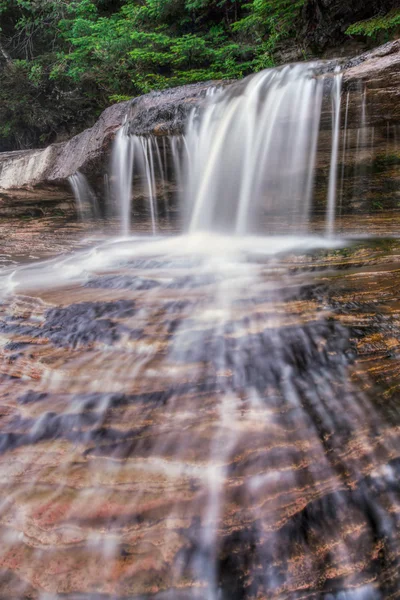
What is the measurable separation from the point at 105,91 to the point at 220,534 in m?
11.2

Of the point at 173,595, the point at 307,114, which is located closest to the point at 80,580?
the point at 173,595

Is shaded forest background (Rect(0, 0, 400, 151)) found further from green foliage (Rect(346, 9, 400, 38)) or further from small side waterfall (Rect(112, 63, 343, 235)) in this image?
small side waterfall (Rect(112, 63, 343, 235))

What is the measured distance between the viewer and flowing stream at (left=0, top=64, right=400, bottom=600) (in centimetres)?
110

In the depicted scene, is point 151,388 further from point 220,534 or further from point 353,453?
point 353,453

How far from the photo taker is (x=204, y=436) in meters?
1.53

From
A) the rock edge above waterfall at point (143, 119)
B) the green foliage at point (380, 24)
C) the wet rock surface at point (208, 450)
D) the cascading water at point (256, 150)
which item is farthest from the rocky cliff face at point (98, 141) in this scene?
the wet rock surface at point (208, 450)

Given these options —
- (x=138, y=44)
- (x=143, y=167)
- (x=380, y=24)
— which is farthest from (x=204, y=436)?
(x=138, y=44)

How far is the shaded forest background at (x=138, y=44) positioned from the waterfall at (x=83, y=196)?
281 cm

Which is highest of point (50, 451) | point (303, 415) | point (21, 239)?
point (21, 239)

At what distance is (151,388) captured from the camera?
1857 mm

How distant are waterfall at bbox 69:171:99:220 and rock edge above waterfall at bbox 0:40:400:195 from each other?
17 centimetres

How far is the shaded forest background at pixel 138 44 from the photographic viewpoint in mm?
6902

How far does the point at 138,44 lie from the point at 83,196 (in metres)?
4.14

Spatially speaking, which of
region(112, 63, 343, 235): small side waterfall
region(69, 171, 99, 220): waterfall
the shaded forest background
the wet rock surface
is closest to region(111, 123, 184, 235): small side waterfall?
region(112, 63, 343, 235): small side waterfall
